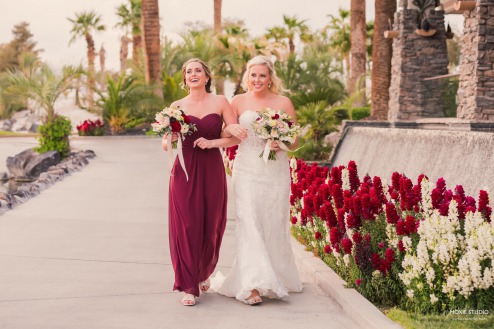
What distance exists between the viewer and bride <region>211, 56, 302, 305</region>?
22.4ft

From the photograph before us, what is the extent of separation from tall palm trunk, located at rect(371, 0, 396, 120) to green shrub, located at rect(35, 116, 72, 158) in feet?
34.6

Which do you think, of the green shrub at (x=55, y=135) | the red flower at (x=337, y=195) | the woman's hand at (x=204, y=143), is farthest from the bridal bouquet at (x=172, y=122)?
the green shrub at (x=55, y=135)

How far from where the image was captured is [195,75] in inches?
278

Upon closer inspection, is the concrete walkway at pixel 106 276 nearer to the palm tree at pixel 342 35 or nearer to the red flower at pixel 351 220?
the red flower at pixel 351 220

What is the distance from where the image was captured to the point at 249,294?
6.64 meters

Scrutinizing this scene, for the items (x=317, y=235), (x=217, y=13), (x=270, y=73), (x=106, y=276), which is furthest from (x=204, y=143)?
(x=217, y=13)

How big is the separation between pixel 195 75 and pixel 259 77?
602mm

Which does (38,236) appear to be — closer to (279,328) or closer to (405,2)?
(279,328)

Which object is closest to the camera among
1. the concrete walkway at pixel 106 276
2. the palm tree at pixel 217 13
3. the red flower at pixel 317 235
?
the concrete walkway at pixel 106 276

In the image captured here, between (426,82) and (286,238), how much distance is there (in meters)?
17.2

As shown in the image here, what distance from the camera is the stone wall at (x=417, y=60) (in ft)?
75.7

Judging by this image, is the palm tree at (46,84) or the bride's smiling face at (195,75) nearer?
the bride's smiling face at (195,75)

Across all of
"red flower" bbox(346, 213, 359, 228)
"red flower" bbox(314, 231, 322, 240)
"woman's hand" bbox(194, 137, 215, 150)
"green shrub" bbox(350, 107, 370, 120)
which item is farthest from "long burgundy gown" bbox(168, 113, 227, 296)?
"green shrub" bbox(350, 107, 370, 120)

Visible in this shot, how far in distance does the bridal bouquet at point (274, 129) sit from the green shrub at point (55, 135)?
18.4 meters
